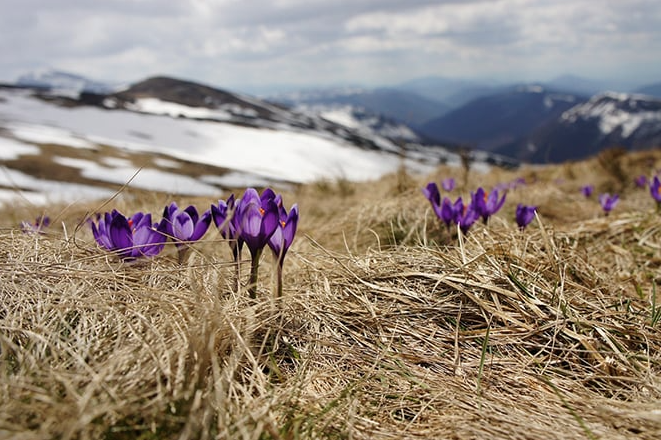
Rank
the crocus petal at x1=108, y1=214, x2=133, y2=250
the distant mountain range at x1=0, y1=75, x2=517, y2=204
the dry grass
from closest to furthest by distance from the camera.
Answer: the dry grass, the crocus petal at x1=108, y1=214, x2=133, y2=250, the distant mountain range at x1=0, y1=75, x2=517, y2=204

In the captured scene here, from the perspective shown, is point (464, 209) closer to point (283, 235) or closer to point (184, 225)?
point (283, 235)

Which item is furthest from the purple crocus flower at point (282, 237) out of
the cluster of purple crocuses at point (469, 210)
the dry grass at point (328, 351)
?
the cluster of purple crocuses at point (469, 210)

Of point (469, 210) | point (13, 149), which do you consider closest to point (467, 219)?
point (469, 210)

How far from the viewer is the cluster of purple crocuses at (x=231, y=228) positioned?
173 centimetres

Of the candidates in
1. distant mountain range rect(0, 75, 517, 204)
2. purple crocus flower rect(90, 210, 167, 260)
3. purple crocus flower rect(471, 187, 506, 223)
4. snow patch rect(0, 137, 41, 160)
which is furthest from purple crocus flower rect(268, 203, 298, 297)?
snow patch rect(0, 137, 41, 160)

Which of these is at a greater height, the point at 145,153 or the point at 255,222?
the point at 255,222

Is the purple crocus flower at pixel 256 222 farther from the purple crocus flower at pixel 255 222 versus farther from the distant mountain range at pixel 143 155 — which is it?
the distant mountain range at pixel 143 155

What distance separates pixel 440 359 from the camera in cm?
160

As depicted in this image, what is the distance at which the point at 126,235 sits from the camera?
1.92 meters

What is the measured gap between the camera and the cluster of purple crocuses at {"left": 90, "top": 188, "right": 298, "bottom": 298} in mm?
1730

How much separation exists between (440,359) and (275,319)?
587mm

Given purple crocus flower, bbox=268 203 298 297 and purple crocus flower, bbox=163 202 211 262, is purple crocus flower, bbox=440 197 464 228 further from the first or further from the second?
purple crocus flower, bbox=163 202 211 262

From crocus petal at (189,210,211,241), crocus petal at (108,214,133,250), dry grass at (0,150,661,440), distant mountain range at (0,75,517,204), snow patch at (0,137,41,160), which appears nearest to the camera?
dry grass at (0,150,661,440)

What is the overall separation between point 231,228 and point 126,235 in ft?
1.45
